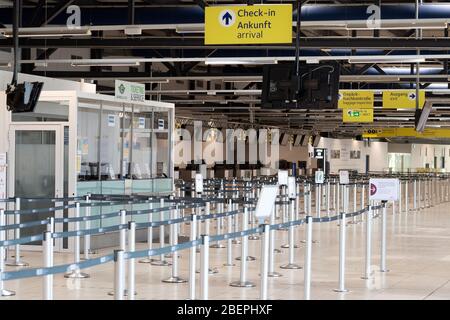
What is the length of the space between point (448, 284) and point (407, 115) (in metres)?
34.2

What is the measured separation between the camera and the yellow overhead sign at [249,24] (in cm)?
1382

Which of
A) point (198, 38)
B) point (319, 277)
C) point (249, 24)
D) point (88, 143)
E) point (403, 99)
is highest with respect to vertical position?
point (198, 38)

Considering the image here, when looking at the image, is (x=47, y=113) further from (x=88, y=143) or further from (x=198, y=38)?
(x=198, y=38)

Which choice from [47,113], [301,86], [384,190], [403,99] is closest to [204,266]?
[384,190]

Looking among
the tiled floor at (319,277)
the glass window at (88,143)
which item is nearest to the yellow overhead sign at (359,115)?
the tiled floor at (319,277)

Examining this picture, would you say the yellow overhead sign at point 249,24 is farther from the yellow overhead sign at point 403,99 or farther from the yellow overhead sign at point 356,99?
the yellow overhead sign at point 403,99

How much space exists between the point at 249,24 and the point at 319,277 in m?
4.10

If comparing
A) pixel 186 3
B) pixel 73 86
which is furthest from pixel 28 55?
pixel 186 3

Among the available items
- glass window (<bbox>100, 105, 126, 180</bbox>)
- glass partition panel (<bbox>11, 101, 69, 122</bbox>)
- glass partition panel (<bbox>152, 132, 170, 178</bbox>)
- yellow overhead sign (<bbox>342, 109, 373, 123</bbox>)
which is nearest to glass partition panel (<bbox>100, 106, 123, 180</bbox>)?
glass window (<bbox>100, 105, 126, 180</bbox>)

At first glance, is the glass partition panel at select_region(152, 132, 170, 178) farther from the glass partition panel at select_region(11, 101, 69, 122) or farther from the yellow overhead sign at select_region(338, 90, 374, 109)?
the yellow overhead sign at select_region(338, 90, 374, 109)

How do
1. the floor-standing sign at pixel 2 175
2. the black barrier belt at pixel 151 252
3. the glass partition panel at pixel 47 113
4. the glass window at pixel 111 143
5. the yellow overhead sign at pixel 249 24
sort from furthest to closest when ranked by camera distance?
the glass window at pixel 111 143 < the glass partition panel at pixel 47 113 < the floor-standing sign at pixel 2 175 < the yellow overhead sign at pixel 249 24 < the black barrier belt at pixel 151 252

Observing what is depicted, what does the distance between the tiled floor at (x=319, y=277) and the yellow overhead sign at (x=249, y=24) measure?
3452mm

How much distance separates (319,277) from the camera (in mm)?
12656

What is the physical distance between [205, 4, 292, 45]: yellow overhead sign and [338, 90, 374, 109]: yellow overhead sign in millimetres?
15016
